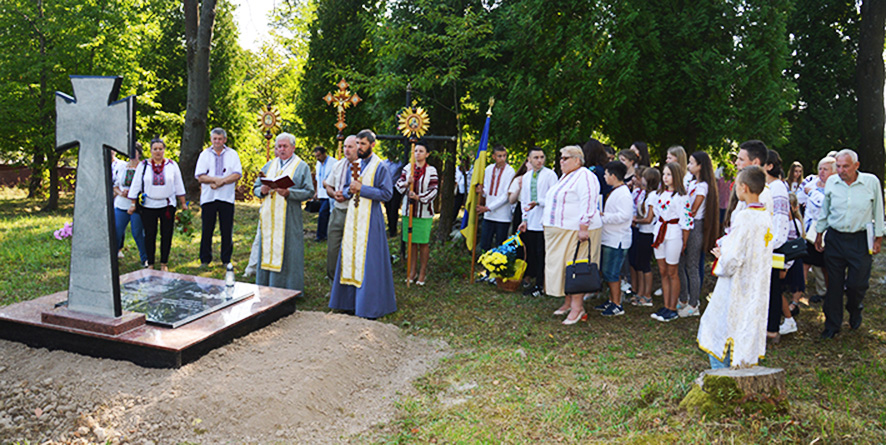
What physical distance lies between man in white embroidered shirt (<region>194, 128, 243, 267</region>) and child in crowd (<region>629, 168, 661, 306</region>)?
5.75 m

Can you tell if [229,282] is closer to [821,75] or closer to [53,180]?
[53,180]

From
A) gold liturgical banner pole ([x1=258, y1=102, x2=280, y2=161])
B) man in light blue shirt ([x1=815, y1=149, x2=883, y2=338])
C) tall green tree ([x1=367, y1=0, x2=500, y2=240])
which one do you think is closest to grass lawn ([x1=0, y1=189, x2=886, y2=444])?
man in light blue shirt ([x1=815, y1=149, x2=883, y2=338])

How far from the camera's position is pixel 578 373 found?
18.3ft

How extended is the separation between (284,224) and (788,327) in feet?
20.3

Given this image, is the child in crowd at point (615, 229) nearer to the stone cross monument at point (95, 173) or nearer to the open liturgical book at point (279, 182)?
the open liturgical book at point (279, 182)

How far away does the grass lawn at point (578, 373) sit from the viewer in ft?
13.8

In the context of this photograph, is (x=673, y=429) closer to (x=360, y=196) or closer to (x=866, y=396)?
(x=866, y=396)

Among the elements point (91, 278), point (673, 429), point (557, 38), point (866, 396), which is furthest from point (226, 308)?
point (557, 38)

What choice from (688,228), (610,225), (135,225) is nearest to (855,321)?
(688,228)

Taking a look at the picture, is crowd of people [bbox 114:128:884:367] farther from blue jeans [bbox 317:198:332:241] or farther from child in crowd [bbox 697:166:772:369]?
blue jeans [bbox 317:198:332:241]

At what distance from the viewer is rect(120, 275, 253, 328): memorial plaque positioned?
18.1ft

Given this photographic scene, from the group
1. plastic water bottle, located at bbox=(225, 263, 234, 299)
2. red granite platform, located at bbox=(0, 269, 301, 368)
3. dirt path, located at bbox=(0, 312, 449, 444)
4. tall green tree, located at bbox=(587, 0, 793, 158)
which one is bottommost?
dirt path, located at bbox=(0, 312, 449, 444)

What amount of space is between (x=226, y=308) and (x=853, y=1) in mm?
19442

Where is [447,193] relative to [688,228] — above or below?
above
